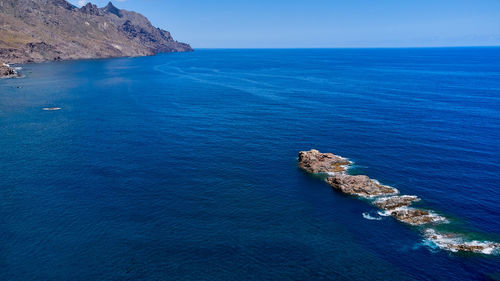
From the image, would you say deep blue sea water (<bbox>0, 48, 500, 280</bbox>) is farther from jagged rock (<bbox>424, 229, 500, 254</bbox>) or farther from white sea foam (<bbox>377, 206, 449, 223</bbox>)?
jagged rock (<bbox>424, 229, 500, 254</bbox>)

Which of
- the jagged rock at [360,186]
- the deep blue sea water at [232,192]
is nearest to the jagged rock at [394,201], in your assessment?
the jagged rock at [360,186]

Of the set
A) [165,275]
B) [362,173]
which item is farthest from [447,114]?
[165,275]

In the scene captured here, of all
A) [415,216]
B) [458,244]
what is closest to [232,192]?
[415,216]

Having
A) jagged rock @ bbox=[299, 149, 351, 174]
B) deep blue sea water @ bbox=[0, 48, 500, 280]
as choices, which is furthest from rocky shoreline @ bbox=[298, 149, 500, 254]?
deep blue sea water @ bbox=[0, 48, 500, 280]

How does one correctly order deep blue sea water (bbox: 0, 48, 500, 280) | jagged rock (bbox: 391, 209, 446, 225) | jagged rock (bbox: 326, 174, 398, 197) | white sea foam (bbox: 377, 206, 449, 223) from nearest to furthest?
deep blue sea water (bbox: 0, 48, 500, 280), jagged rock (bbox: 391, 209, 446, 225), white sea foam (bbox: 377, 206, 449, 223), jagged rock (bbox: 326, 174, 398, 197)

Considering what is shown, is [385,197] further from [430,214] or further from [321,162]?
[321,162]
